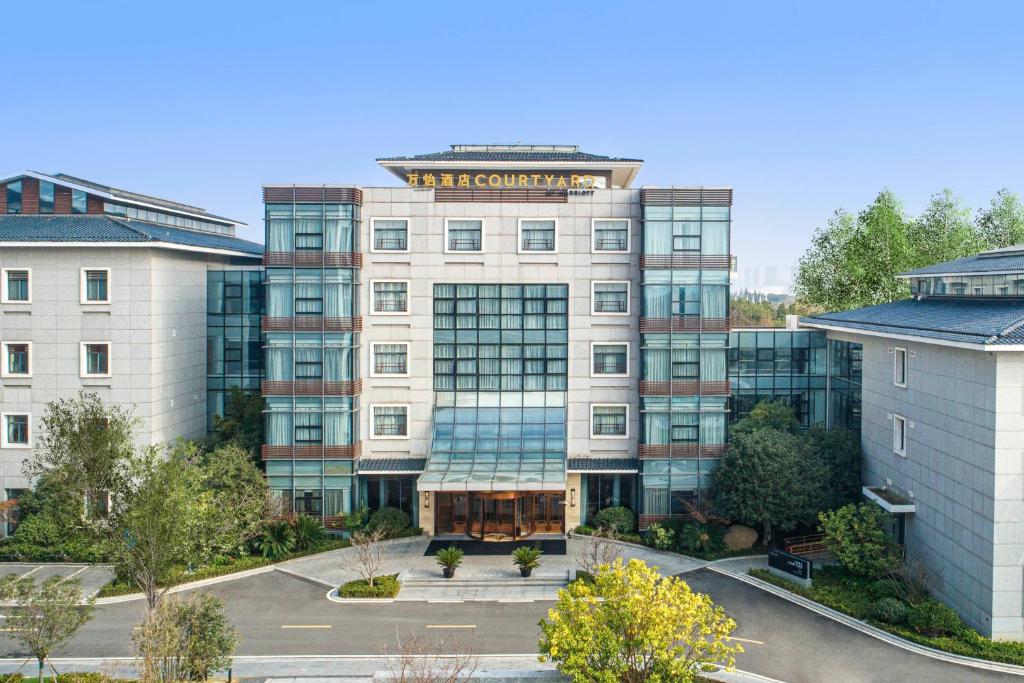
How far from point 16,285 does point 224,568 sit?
16740 mm

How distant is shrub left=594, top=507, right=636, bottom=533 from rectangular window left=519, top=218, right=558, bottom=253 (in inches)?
499

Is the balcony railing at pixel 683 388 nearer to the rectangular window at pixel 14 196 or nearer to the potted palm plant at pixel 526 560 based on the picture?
the potted palm plant at pixel 526 560

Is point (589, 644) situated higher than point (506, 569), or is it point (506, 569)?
point (589, 644)

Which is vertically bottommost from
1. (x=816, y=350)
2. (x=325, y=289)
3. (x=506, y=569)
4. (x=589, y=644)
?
(x=506, y=569)

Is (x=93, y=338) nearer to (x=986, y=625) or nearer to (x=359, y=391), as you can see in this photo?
(x=359, y=391)

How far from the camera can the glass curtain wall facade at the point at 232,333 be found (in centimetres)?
4341

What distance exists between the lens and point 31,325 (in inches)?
1475

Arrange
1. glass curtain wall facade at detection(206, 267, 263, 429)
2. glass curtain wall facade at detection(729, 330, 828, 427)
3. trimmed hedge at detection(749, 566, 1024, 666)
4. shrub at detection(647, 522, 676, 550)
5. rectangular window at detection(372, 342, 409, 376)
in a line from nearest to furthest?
trimmed hedge at detection(749, 566, 1024, 666) → shrub at detection(647, 522, 676, 550) → rectangular window at detection(372, 342, 409, 376) → glass curtain wall facade at detection(206, 267, 263, 429) → glass curtain wall facade at detection(729, 330, 828, 427)

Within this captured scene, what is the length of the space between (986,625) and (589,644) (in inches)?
570

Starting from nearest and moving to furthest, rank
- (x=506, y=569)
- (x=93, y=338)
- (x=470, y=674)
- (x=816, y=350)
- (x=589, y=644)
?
(x=589, y=644)
(x=470, y=674)
(x=506, y=569)
(x=93, y=338)
(x=816, y=350)

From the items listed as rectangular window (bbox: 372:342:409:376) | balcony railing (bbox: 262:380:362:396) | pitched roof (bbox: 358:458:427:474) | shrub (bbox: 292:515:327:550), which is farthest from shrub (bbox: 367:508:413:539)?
rectangular window (bbox: 372:342:409:376)

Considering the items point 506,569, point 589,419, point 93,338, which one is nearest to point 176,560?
point 506,569

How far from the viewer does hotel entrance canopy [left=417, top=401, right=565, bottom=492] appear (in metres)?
35.8

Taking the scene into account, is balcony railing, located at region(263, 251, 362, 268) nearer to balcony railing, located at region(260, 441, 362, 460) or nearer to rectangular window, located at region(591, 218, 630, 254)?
balcony railing, located at region(260, 441, 362, 460)
